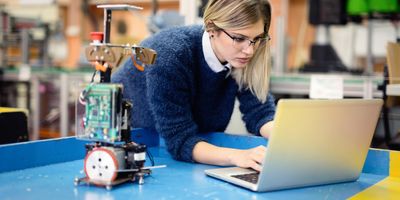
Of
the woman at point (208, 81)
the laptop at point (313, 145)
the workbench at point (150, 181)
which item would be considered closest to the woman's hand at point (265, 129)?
the woman at point (208, 81)

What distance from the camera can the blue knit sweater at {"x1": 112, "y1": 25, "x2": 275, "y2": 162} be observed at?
1.33 meters

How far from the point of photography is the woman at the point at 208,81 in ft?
4.20

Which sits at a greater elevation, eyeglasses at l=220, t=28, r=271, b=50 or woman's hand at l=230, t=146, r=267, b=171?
eyeglasses at l=220, t=28, r=271, b=50

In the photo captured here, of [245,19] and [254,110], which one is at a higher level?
[245,19]

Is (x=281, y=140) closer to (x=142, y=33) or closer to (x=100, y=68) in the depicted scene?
(x=100, y=68)

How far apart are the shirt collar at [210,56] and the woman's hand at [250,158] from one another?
13.6 inches

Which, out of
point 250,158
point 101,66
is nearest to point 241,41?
point 250,158

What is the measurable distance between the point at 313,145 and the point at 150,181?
0.35 metres

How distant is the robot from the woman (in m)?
0.29

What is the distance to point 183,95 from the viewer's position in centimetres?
137

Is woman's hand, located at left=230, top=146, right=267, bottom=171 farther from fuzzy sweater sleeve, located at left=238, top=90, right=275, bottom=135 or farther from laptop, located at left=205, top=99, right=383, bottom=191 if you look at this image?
fuzzy sweater sleeve, located at left=238, top=90, right=275, bottom=135

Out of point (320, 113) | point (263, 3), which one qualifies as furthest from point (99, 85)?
point (263, 3)

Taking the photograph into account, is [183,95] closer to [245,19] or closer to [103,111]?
[245,19]

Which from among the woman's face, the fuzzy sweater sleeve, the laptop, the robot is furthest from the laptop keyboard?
the fuzzy sweater sleeve
